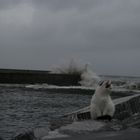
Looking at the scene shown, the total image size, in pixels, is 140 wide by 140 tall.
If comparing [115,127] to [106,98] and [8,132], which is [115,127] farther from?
[8,132]

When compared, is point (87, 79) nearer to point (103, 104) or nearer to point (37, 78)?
point (37, 78)

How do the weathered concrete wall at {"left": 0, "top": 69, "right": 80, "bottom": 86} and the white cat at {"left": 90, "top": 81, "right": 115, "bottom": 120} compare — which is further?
the weathered concrete wall at {"left": 0, "top": 69, "right": 80, "bottom": 86}

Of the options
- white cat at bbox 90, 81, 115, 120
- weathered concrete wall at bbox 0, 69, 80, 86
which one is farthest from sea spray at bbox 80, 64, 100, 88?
white cat at bbox 90, 81, 115, 120

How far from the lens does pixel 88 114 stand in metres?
13.4

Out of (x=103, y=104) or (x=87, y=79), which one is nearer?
(x=103, y=104)

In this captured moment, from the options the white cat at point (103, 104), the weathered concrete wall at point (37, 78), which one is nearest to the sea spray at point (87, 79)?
the weathered concrete wall at point (37, 78)

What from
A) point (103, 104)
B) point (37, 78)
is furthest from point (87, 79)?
point (103, 104)

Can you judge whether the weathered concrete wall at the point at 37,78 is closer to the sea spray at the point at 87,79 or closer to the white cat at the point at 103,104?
the sea spray at the point at 87,79

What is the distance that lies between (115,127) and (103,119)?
81.1 inches

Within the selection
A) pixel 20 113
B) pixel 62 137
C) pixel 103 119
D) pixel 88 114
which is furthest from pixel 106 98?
pixel 20 113

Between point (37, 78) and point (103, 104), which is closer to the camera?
point (103, 104)

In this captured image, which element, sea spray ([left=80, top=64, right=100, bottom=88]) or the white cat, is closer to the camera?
the white cat

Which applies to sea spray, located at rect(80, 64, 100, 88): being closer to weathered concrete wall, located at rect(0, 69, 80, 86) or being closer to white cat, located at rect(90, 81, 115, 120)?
weathered concrete wall, located at rect(0, 69, 80, 86)

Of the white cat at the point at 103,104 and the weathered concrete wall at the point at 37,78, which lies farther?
the weathered concrete wall at the point at 37,78
